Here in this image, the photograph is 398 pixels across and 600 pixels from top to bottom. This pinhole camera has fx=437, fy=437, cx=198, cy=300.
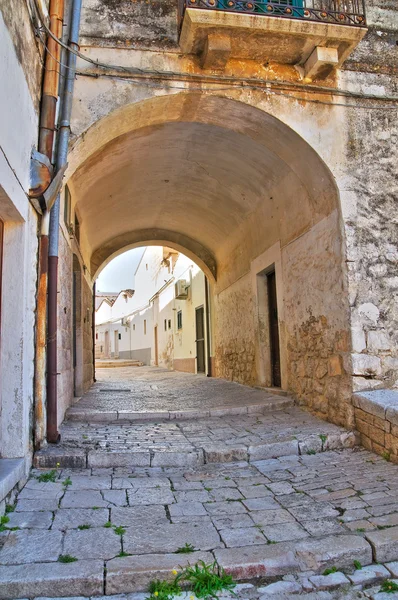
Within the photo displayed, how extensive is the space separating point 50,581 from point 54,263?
2.78m

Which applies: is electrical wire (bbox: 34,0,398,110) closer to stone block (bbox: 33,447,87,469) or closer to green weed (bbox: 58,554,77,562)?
stone block (bbox: 33,447,87,469)

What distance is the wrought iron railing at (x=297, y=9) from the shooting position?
4.55 metres

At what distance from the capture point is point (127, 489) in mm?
3471

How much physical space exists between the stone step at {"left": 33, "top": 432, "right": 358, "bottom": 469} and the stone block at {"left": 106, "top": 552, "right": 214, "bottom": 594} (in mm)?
1636

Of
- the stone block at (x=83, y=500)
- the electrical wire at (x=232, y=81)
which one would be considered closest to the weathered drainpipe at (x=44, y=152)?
the electrical wire at (x=232, y=81)

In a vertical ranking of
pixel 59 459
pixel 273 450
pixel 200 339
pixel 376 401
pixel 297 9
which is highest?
pixel 297 9

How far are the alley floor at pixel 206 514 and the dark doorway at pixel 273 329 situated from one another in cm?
290

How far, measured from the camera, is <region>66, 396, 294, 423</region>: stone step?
543 centimetres

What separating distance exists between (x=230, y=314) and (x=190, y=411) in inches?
182

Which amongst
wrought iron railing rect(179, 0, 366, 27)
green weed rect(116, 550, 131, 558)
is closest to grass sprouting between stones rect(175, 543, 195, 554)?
green weed rect(116, 550, 131, 558)

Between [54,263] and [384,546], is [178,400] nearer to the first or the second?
[54,263]

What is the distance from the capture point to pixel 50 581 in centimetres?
221

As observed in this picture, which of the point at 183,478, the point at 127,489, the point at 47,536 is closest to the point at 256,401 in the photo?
the point at 183,478

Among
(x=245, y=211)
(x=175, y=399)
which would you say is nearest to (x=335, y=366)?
(x=175, y=399)
